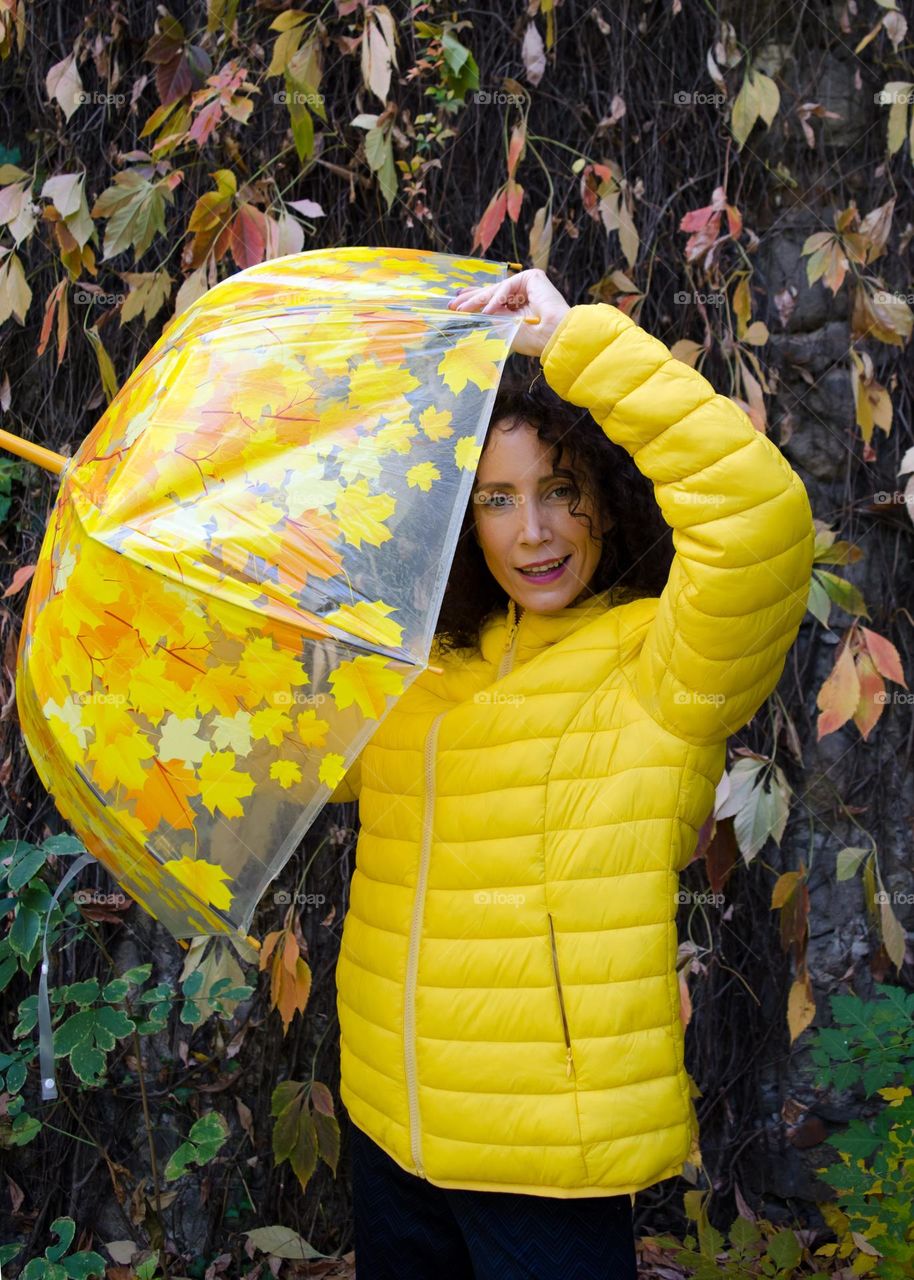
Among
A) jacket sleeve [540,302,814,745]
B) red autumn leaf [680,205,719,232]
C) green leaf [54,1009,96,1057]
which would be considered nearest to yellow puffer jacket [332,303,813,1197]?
jacket sleeve [540,302,814,745]

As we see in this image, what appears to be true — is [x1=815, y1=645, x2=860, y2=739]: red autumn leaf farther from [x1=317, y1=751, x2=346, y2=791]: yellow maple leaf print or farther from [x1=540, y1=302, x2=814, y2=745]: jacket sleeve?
[x1=317, y1=751, x2=346, y2=791]: yellow maple leaf print

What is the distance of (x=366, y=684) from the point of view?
3.70 ft

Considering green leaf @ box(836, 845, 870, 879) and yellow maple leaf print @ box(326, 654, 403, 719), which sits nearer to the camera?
yellow maple leaf print @ box(326, 654, 403, 719)

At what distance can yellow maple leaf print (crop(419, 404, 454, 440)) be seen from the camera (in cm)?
118

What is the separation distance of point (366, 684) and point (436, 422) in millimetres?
269

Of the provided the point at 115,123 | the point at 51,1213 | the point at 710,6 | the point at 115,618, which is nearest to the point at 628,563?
the point at 115,618

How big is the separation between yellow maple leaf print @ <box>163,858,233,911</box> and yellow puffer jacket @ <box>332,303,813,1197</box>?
241 mm

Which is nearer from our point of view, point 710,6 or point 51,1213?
point 710,6

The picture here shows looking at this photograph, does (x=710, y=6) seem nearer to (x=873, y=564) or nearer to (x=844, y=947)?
(x=873, y=564)

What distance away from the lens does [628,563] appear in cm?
145

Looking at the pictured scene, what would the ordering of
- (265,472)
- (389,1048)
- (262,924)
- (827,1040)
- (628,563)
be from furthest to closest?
(262,924) < (827,1040) < (628,563) < (389,1048) < (265,472)

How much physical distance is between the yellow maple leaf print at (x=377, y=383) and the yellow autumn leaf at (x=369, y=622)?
0.67ft

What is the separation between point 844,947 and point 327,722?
1549 millimetres

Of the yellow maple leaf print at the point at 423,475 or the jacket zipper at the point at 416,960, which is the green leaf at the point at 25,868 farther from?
the yellow maple leaf print at the point at 423,475
